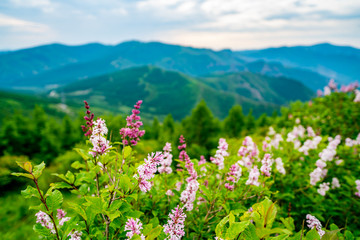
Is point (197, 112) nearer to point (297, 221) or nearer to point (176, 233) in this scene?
point (297, 221)

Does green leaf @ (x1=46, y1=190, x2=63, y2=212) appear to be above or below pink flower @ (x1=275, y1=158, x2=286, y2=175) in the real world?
above

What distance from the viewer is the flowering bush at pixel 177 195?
2012 millimetres

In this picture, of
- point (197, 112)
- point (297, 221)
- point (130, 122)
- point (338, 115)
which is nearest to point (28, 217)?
point (130, 122)

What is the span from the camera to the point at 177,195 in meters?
3.68

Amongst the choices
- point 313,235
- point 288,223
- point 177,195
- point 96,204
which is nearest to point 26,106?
point 177,195

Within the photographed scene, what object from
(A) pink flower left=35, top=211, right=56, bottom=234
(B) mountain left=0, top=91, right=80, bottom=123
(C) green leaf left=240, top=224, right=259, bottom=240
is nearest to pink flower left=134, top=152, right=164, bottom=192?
(C) green leaf left=240, top=224, right=259, bottom=240

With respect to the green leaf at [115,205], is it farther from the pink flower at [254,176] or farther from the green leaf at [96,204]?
the pink flower at [254,176]

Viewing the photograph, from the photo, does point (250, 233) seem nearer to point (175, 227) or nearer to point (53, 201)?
point (175, 227)

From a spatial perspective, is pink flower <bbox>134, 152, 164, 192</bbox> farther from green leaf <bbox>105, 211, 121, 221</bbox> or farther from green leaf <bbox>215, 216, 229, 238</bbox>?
green leaf <bbox>215, 216, 229, 238</bbox>

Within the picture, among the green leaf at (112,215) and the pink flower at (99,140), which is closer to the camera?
the green leaf at (112,215)

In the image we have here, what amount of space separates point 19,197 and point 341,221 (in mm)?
12033

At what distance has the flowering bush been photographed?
2.01m

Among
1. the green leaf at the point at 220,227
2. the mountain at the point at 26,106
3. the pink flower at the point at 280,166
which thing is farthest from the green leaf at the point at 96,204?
the mountain at the point at 26,106

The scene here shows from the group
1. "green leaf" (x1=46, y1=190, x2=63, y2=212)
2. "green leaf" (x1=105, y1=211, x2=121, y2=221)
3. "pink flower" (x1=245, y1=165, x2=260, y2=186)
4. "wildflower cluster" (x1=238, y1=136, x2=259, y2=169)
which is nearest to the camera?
"green leaf" (x1=105, y1=211, x2=121, y2=221)
